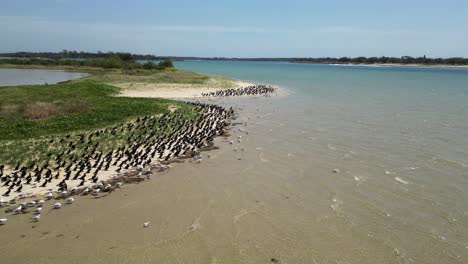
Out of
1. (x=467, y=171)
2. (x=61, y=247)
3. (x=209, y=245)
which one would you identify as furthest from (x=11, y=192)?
(x=467, y=171)

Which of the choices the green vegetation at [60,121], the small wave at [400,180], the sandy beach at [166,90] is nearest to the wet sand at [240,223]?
the small wave at [400,180]

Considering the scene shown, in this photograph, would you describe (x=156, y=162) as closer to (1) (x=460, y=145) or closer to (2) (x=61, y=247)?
(2) (x=61, y=247)

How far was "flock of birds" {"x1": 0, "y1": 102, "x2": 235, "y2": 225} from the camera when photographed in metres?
11.6

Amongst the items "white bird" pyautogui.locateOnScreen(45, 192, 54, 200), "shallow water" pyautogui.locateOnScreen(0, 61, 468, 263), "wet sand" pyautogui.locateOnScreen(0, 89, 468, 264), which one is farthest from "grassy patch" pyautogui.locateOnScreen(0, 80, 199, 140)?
"wet sand" pyautogui.locateOnScreen(0, 89, 468, 264)

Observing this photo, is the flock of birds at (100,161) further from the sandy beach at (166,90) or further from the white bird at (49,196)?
the sandy beach at (166,90)

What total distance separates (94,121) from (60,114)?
2.77 meters

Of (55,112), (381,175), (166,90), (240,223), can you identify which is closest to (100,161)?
(240,223)

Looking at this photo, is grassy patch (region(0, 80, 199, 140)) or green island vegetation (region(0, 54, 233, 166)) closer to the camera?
green island vegetation (region(0, 54, 233, 166))

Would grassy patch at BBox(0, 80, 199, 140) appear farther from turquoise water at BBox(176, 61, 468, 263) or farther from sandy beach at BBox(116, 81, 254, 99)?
sandy beach at BBox(116, 81, 254, 99)

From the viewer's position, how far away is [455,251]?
8625 mm

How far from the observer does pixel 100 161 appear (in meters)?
14.8

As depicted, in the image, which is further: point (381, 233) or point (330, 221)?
point (330, 221)

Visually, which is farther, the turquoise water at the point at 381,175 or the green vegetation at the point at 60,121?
the green vegetation at the point at 60,121

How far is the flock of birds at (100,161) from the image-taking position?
11.6 m
